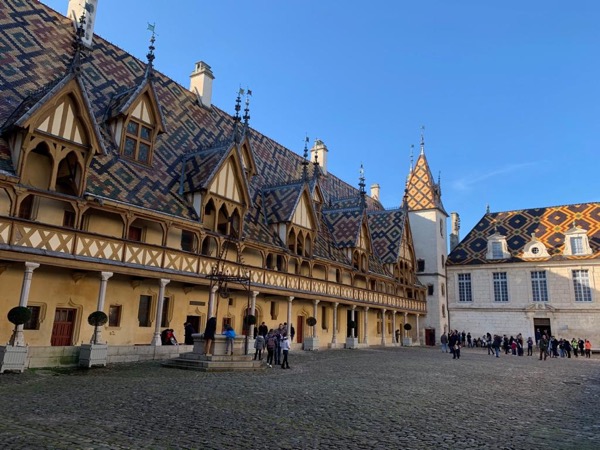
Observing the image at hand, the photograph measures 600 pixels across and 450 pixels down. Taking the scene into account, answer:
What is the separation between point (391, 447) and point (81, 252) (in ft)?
38.5

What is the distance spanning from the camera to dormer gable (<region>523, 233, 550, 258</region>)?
40594 millimetres

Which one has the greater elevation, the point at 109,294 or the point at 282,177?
the point at 282,177

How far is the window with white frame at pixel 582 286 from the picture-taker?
37.7 meters

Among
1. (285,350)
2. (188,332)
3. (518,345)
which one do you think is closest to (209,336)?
(285,350)

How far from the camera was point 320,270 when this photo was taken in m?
28.0

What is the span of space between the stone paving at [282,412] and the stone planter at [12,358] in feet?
1.75

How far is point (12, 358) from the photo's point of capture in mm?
12117

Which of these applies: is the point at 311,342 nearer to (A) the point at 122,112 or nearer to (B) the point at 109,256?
(B) the point at 109,256

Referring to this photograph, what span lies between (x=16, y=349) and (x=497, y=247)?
40224 mm

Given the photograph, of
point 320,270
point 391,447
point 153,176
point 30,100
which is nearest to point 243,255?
point 153,176

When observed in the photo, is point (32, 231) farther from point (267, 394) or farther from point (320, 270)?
point (320, 270)

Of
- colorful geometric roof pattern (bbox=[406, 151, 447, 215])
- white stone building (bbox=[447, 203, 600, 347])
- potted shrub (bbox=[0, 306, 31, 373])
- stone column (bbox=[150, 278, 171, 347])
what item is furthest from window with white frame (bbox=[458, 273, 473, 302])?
potted shrub (bbox=[0, 306, 31, 373])

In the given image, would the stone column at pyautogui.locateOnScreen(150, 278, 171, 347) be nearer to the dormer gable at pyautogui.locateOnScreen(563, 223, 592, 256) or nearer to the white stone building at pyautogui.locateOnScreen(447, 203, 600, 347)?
the white stone building at pyautogui.locateOnScreen(447, 203, 600, 347)

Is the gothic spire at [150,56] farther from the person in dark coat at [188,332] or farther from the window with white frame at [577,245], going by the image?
the window with white frame at [577,245]
